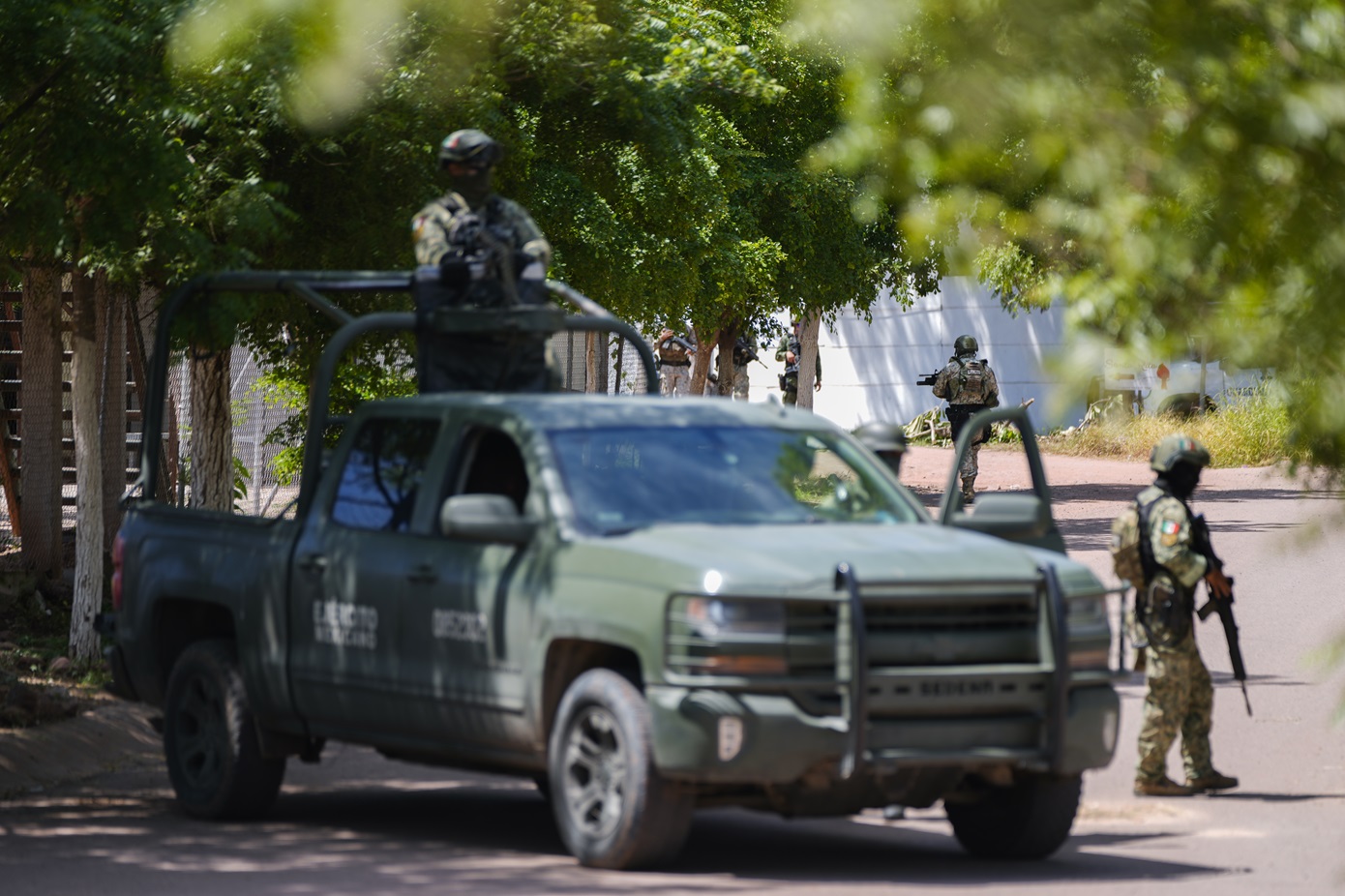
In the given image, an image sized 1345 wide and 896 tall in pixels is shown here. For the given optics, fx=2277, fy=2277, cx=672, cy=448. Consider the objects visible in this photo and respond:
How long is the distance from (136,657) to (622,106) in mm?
6861

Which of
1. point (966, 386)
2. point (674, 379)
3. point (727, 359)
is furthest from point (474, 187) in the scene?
point (674, 379)

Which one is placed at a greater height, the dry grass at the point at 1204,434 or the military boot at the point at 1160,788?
the dry grass at the point at 1204,434

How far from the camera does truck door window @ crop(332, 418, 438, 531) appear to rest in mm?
8914

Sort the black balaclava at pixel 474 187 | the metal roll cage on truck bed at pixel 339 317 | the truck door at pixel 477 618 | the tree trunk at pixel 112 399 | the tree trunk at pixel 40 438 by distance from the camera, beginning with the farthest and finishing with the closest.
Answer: the tree trunk at pixel 40 438, the tree trunk at pixel 112 399, the black balaclava at pixel 474 187, the metal roll cage on truck bed at pixel 339 317, the truck door at pixel 477 618

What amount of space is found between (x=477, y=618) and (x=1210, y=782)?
3839 mm

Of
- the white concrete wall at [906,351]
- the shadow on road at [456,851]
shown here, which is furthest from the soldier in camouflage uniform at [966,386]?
the white concrete wall at [906,351]

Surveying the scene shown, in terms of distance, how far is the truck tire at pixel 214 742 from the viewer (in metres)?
9.34

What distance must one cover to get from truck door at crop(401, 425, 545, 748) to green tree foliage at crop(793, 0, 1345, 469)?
13.1 feet

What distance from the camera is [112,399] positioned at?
672 inches

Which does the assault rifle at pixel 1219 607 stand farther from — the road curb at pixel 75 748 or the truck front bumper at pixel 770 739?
the road curb at pixel 75 748

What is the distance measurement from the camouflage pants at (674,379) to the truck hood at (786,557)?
29.4 metres

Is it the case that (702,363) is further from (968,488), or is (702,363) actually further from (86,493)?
(86,493)

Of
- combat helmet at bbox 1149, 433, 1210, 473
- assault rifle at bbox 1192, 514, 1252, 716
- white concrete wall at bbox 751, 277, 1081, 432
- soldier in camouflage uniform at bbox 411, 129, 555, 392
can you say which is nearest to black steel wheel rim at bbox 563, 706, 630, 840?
soldier in camouflage uniform at bbox 411, 129, 555, 392

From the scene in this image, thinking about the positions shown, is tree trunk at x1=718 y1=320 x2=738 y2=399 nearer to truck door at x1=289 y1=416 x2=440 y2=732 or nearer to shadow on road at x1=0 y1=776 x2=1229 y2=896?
shadow on road at x1=0 y1=776 x2=1229 y2=896
